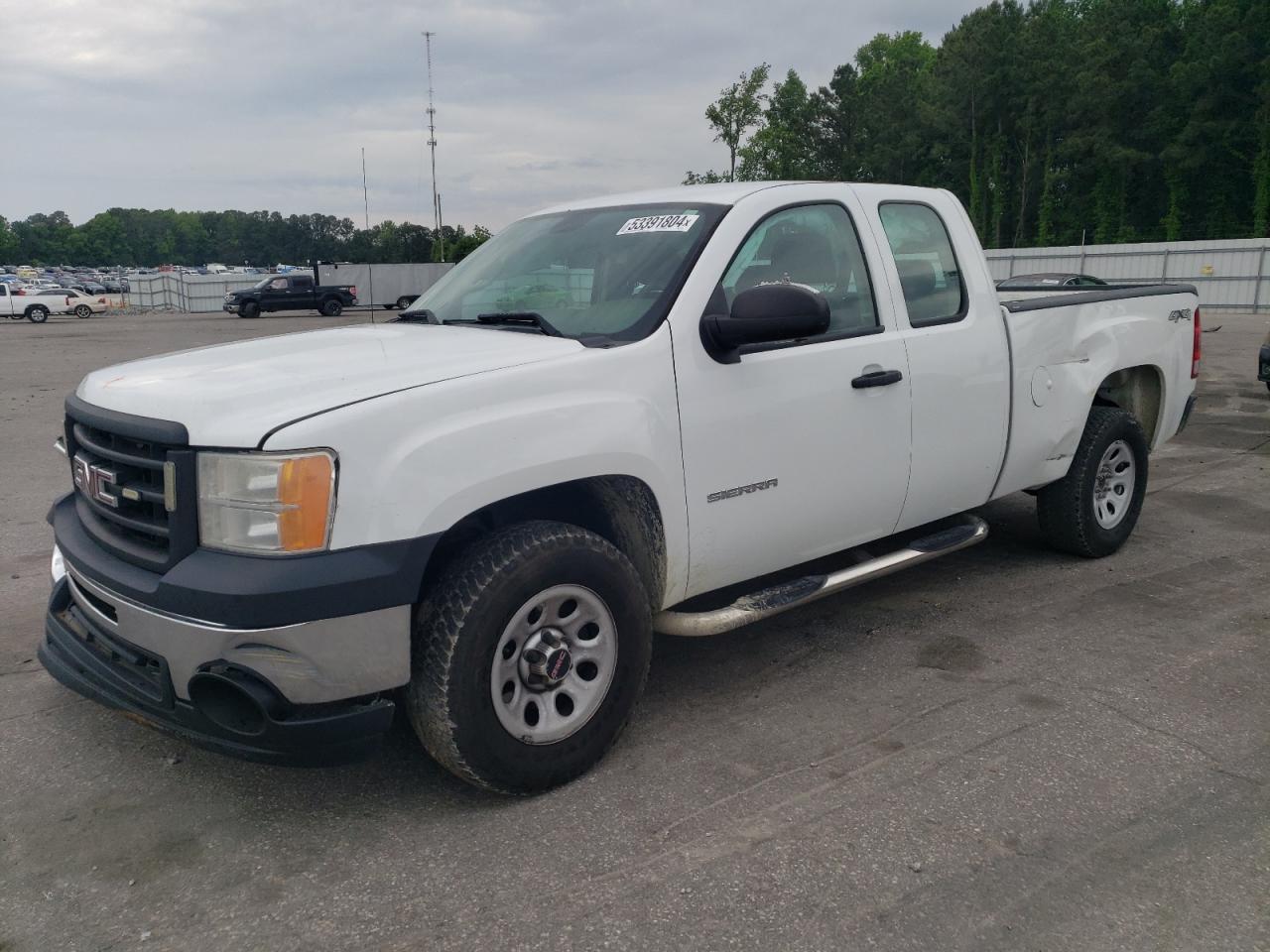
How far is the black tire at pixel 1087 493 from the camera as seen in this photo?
17.8ft

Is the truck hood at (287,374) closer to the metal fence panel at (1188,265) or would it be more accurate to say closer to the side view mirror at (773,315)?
the side view mirror at (773,315)

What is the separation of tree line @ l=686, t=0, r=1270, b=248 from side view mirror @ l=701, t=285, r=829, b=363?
47.6m

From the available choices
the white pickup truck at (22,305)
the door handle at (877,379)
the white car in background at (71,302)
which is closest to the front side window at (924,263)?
the door handle at (877,379)

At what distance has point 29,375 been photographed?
1712cm

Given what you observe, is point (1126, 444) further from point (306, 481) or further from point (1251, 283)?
point (1251, 283)

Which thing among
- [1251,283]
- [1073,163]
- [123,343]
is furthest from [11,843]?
[1073,163]

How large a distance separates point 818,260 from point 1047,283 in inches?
213

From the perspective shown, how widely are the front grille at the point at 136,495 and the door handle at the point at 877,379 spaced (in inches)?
95.5

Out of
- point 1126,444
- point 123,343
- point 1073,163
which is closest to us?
point 1126,444

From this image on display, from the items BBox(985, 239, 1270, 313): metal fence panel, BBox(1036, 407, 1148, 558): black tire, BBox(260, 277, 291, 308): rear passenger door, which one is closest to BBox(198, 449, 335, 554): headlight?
BBox(1036, 407, 1148, 558): black tire

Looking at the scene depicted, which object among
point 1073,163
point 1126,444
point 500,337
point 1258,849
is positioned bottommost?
point 1258,849

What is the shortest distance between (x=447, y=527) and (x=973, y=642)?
105 inches

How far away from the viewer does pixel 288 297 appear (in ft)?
135

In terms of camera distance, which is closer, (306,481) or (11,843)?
(306,481)
